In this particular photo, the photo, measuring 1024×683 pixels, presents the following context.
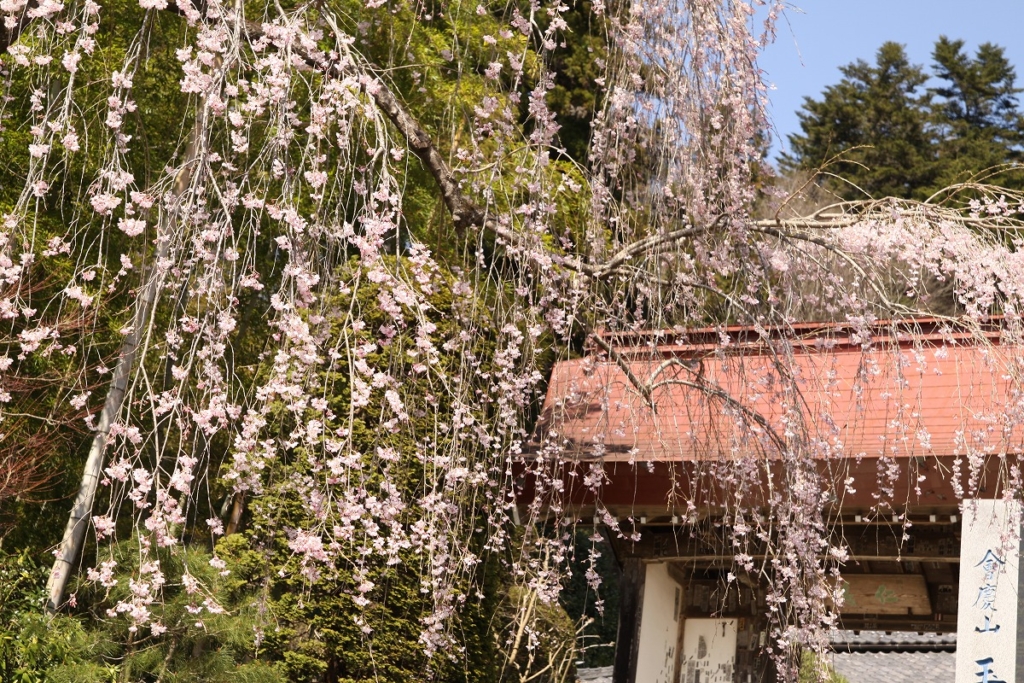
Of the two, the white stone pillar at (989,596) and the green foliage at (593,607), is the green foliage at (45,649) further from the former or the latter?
the green foliage at (593,607)

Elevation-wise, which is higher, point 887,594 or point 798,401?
point 798,401

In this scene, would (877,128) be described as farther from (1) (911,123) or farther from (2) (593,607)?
(2) (593,607)

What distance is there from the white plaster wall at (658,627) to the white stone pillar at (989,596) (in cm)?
171

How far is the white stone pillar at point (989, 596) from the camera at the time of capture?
4.07 m

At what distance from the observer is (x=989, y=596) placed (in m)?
4.19

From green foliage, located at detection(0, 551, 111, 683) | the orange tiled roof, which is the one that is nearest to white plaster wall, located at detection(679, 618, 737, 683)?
the orange tiled roof

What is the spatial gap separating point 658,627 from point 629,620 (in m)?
0.28

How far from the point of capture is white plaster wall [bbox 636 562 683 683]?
5.51 meters

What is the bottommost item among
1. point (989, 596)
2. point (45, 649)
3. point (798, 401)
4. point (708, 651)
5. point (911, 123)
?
point (45, 649)

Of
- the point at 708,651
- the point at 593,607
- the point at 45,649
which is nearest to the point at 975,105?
the point at 593,607

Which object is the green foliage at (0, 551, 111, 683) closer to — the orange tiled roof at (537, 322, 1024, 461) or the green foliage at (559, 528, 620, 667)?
the orange tiled roof at (537, 322, 1024, 461)

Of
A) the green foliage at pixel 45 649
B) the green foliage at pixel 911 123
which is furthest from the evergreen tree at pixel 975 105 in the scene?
the green foliage at pixel 45 649

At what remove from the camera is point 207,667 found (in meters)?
4.32

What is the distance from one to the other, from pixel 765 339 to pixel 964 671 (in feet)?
5.23
